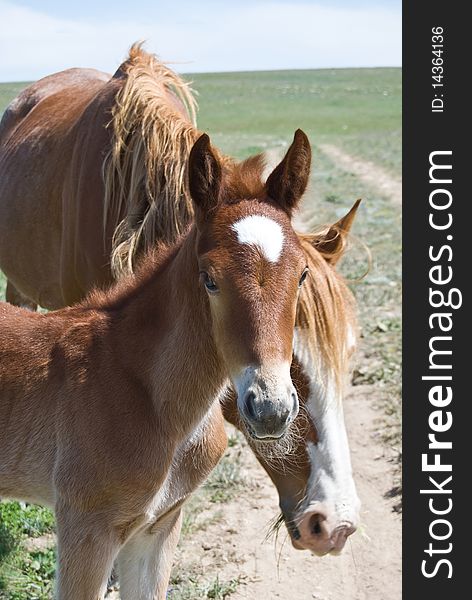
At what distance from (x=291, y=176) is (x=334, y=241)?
2.31 feet

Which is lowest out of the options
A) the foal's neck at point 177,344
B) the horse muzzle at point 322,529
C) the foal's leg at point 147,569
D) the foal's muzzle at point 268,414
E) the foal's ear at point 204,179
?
the foal's leg at point 147,569

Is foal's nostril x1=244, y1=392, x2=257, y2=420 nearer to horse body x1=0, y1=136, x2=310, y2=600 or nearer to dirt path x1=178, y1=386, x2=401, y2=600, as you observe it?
horse body x1=0, y1=136, x2=310, y2=600

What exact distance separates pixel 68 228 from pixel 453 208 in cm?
225

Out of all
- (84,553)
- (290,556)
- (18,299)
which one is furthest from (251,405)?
(18,299)

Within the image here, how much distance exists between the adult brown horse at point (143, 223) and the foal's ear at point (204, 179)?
7cm

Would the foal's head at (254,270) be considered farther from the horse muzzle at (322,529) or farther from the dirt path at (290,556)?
the dirt path at (290,556)

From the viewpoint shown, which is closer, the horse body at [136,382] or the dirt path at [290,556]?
the horse body at [136,382]

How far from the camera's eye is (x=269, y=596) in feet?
13.7

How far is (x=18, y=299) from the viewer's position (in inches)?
244

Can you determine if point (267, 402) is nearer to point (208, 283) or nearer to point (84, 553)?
point (208, 283)

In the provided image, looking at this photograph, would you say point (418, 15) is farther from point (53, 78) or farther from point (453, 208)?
point (53, 78)

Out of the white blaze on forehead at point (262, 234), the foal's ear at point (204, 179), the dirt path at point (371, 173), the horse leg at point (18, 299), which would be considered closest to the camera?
the white blaze on forehead at point (262, 234)

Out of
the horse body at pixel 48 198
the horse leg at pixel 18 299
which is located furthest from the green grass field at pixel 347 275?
the horse leg at pixel 18 299

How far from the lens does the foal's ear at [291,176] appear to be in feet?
9.33
